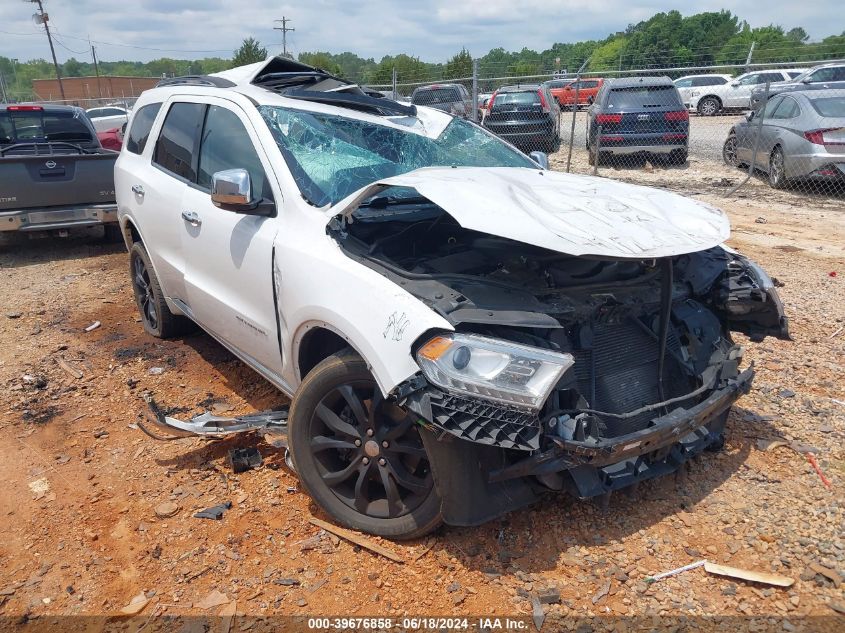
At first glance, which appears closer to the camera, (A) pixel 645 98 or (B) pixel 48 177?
(B) pixel 48 177

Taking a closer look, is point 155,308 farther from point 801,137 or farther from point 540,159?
point 801,137

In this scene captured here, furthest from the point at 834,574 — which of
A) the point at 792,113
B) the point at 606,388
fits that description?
the point at 792,113

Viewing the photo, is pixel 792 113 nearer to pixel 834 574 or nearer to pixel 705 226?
pixel 705 226

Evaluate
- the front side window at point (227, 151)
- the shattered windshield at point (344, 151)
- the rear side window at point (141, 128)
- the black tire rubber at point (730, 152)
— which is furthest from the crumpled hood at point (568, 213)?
the black tire rubber at point (730, 152)

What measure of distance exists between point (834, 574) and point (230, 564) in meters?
Result: 2.51

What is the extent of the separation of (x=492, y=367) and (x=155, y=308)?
12.0 ft

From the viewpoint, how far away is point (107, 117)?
20766 mm

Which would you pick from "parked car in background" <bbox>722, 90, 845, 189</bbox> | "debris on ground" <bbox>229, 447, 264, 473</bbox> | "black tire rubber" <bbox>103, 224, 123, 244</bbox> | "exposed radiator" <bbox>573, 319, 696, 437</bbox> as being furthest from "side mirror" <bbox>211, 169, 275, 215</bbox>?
"parked car in background" <bbox>722, 90, 845, 189</bbox>

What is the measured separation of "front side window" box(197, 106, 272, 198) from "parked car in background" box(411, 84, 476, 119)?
14.8 metres

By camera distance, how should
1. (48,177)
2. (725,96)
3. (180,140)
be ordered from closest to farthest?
(180,140), (48,177), (725,96)

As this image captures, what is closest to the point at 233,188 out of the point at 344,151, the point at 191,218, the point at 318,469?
the point at 344,151

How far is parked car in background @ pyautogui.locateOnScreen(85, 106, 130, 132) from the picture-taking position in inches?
802

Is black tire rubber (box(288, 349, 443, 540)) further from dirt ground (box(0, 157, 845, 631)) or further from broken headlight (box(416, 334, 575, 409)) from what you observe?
broken headlight (box(416, 334, 575, 409))

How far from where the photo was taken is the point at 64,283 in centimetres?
723
